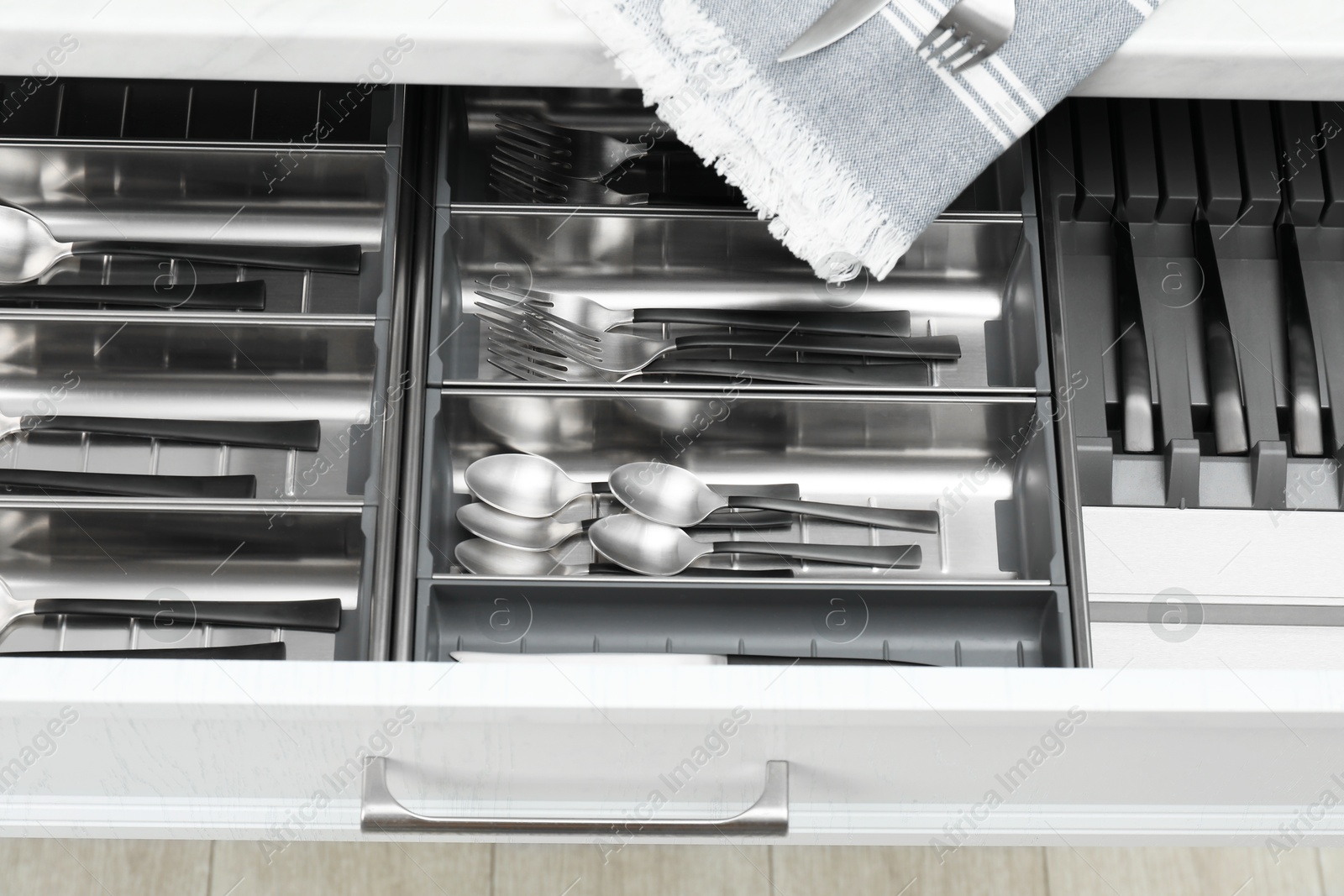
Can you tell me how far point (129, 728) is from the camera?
0.47 meters

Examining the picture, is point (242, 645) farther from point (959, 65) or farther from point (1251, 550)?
point (1251, 550)

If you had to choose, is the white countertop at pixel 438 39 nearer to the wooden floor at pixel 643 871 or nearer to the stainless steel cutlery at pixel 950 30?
the stainless steel cutlery at pixel 950 30

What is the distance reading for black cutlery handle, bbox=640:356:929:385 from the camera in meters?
0.73

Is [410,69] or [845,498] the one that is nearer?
[410,69]

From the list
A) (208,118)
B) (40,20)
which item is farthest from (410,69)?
(208,118)

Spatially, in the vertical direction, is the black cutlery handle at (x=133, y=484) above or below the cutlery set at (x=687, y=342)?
below

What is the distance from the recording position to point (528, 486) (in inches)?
28.6

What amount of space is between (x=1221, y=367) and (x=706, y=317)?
0.35 meters

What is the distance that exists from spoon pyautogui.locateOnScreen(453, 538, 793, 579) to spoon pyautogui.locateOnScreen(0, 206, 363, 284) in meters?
0.24

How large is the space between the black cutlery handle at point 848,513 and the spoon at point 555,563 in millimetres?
41

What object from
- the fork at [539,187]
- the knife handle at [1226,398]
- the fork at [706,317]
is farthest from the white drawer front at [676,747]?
the fork at [539,187]

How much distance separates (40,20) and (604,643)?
0.46 m

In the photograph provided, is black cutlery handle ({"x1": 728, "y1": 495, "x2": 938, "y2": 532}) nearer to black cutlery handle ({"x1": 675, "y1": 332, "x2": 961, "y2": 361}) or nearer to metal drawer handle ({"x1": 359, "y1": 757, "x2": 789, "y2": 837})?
black cutlery handle ({"x1": 675, "y1": 332, "x2": 961, "y2": 361})

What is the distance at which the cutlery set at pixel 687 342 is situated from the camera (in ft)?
2.48
